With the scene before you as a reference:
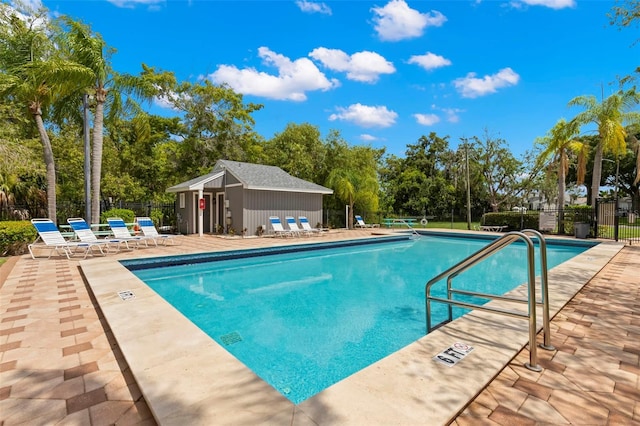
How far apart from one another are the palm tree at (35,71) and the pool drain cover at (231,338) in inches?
458

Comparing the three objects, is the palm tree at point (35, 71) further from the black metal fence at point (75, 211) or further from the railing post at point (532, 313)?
the railing post at point (532, 313)

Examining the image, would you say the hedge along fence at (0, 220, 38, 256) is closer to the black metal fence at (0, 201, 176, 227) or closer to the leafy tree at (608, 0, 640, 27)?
the black metal fence at (0, 201, 176, 227)

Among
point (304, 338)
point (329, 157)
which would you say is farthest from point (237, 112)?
point (304, 338)

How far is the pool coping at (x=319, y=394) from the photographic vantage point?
82.7 inches

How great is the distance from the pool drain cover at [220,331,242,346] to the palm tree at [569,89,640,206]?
17.3 metres

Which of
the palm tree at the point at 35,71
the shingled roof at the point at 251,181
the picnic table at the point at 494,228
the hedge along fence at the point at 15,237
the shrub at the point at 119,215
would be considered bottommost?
the picnic table at the point at 494,228

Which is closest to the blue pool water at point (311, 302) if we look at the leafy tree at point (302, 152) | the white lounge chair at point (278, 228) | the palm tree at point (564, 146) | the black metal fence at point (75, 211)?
the white lounge chair at point (278, 228)

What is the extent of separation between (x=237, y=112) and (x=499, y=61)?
18521mm

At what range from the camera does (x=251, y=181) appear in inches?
631

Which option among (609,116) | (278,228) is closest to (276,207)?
(278,228)

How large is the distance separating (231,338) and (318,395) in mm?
2713

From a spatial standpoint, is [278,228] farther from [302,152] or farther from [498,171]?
[498,171]

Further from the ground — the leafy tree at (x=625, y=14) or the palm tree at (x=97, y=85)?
the palm tree at (x=97, y=85)

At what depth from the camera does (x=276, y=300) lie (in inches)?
257
